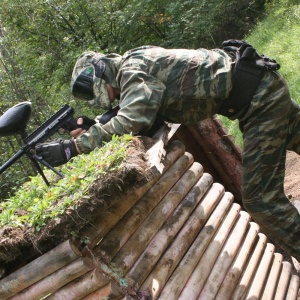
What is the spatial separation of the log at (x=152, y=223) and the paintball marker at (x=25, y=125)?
2.27ft

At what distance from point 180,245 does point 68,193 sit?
1042 millimetres

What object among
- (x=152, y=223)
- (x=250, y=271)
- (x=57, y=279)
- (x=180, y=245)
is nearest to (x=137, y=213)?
(x=152, y=223)

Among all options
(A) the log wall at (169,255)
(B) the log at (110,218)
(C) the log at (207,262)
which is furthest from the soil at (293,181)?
(B) the log at (110,218)

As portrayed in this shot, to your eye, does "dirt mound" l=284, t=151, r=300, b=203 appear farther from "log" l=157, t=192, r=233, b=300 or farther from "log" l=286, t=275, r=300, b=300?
"log" l=157, t=192, r=233, b=300

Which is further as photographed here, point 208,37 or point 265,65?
point 208,37

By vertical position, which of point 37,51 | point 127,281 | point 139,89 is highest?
point 139,89

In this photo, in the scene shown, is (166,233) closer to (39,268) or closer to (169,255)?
(169,255)

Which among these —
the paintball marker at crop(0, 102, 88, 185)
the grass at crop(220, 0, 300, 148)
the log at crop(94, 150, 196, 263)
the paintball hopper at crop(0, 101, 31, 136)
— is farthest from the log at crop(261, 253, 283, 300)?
the grass at crop(220, 0, 300, 148)

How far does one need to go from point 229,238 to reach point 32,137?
1.88m

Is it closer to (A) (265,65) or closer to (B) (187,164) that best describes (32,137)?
(B) (187,164)

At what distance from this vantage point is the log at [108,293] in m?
2.29

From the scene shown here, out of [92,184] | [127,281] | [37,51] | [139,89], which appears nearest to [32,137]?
[139,89]

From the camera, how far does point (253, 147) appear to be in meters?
3.44

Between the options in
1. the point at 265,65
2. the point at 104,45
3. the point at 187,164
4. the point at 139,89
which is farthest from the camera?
the point at 104,45
